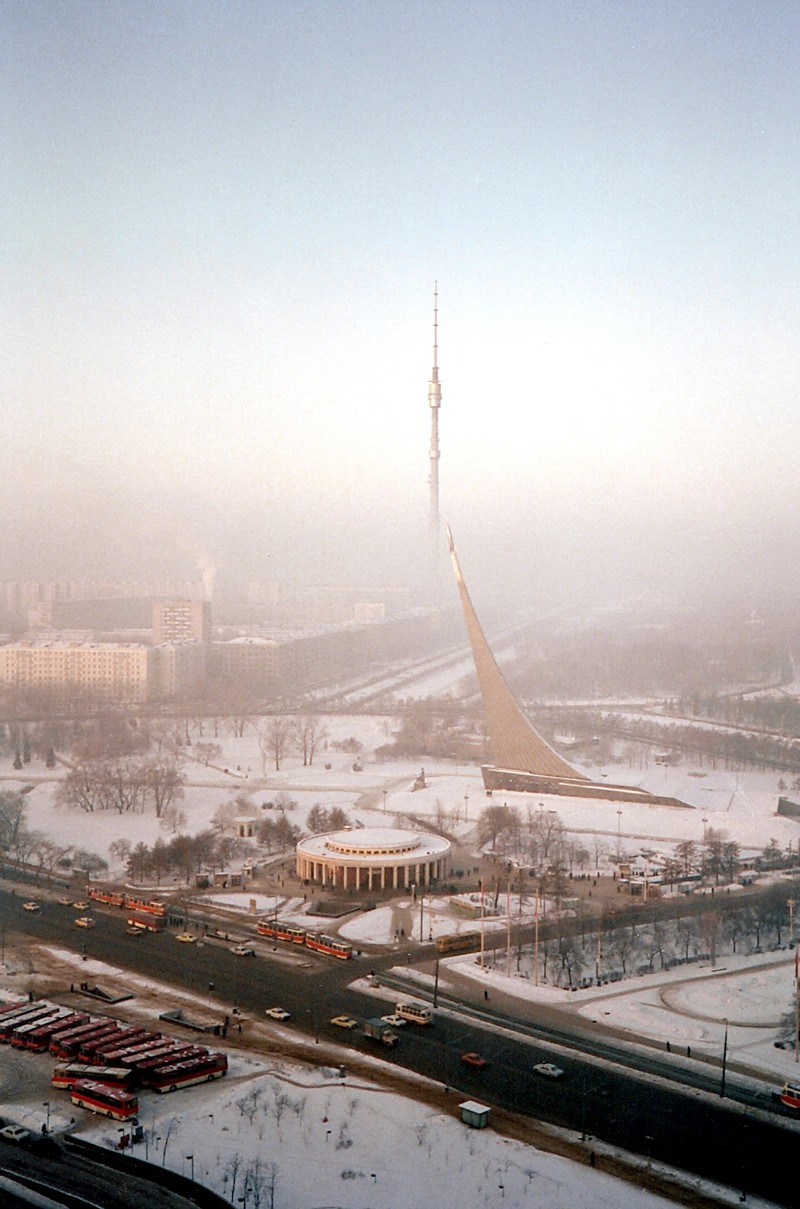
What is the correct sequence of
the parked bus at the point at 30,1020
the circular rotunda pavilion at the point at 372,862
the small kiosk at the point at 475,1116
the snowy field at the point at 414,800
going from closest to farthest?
the small kiosk at the point at 475,1116, the parked bus at the point at 30,1020, the circular rotunda pavilion at the point at 372,862, the snowy field at the point at 414,800

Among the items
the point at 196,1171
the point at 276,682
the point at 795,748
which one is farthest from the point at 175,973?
the point at 276,682

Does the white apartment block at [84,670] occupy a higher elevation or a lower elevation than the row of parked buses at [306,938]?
higher

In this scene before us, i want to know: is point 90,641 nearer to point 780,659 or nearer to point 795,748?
point 795,748

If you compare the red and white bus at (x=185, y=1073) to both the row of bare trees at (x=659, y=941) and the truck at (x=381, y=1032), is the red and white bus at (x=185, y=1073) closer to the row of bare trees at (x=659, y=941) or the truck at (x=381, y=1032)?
the truck at (x=381, y=1032)

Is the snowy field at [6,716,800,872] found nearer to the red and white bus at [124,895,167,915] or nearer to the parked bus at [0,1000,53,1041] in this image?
the red and white bus at [124,895,167,915]

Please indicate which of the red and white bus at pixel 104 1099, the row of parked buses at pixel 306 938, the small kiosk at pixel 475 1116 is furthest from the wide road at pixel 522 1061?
the red and white bus at pixel 104 1099

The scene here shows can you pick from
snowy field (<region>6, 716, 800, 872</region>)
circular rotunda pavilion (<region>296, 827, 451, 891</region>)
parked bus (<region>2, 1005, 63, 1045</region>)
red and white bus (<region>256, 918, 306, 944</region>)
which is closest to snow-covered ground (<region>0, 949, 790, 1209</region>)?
parked bus (<region>2, 1005, 63, 1045</region>)

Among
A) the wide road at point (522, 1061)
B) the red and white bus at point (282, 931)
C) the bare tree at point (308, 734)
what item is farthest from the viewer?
the bare tree at point (308, 734)

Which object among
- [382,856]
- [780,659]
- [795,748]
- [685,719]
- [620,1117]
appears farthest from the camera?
[780,659]
